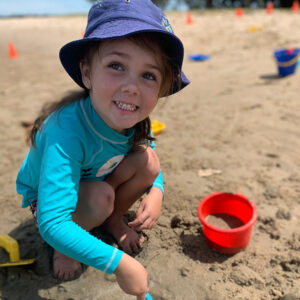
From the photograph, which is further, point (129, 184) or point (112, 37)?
point (129, 184)

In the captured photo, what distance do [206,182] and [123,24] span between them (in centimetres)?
149

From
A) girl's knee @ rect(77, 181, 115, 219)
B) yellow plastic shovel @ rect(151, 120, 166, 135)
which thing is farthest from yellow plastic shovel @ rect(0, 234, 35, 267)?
yellow plastic shovel @ rect(151, 120, 166, 135)

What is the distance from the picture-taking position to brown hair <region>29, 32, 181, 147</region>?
4.58ft

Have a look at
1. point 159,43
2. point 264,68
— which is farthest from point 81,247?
point 264,68

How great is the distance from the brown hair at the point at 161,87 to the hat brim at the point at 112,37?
1.0 inches

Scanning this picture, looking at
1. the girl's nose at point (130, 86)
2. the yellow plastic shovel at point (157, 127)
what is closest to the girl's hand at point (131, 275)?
the girl's nose at point (130, 86)

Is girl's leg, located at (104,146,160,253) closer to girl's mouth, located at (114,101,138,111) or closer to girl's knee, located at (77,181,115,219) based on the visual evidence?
girl's knee, located at (77,181,115,219)

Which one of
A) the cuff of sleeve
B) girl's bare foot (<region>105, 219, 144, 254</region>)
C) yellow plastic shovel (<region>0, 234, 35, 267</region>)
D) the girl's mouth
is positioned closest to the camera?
the cuff of sleeve

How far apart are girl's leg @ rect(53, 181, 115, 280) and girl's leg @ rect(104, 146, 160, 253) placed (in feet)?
0.54

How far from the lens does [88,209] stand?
1681 millimetres

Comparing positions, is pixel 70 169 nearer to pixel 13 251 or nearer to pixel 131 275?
pixel 131 275

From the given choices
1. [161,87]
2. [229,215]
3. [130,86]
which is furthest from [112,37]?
[229,215]

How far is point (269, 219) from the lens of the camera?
7.02ft

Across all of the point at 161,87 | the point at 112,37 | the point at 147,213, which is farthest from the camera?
the point at 147,213
